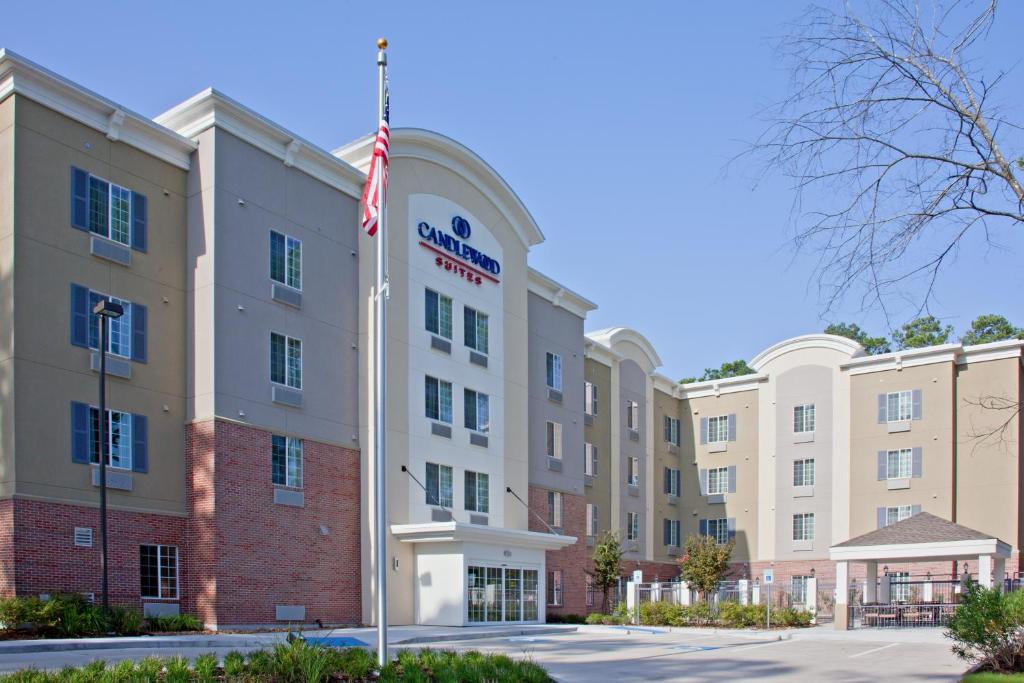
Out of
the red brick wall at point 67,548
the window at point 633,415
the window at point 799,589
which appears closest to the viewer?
the red brick wall at point 67,548

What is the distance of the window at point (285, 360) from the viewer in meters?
29.1

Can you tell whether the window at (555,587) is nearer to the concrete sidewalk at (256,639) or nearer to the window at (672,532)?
the concrete sidewalk at (256,639)

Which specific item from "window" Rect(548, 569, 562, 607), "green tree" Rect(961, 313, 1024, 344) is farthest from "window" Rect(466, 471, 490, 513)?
"green tree" Rect(961, 313, 1024, 344)

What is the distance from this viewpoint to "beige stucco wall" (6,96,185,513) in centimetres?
2388

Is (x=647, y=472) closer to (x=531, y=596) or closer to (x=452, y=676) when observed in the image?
(x=531, y=596)

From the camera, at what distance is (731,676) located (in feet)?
56.7

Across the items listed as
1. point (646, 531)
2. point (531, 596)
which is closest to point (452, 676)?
point (531, 596)

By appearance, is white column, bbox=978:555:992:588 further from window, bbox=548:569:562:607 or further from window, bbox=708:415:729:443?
window, bbox=708:415:729:443

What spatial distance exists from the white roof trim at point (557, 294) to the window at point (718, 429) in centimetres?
1291

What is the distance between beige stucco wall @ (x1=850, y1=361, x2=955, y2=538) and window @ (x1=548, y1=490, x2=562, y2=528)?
15.6m

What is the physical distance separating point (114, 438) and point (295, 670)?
51.5ft

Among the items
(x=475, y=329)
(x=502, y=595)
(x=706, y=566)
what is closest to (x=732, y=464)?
(x=706, y=566)

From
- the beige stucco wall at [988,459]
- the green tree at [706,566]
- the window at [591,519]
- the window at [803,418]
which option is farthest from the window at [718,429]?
the beige stucco wall at [988,459]

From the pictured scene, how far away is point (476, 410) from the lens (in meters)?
37.2
